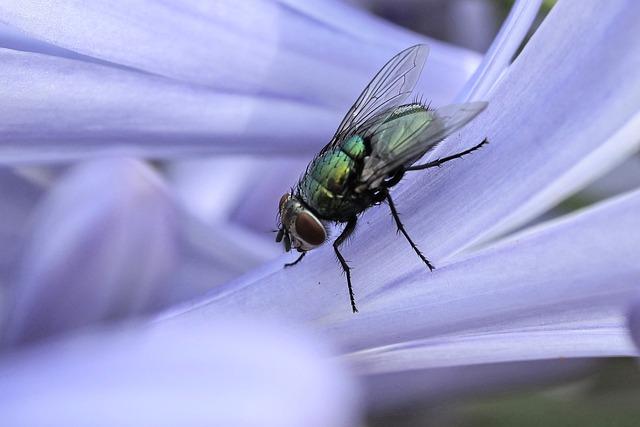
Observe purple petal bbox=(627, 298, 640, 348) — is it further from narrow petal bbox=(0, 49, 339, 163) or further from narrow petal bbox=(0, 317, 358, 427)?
narrow petal bbox=(0, 49, 339, 163)

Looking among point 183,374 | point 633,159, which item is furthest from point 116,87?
point 633,159

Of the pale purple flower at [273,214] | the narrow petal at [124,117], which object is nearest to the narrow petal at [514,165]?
the pale purple flower at [273,214]

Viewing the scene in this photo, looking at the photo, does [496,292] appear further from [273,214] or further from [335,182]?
[273,214]

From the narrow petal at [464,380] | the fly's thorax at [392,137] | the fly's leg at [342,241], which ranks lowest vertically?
→ the narrow petal at [464,380]

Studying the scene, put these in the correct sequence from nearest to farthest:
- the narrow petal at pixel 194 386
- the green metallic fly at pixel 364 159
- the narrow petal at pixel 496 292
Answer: the narrow petal at pixel 194 386 < the narrow petal at pixel 496 292 < the green metallic fly at pixel 364 159

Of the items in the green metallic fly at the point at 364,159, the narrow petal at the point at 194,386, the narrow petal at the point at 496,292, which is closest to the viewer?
the narrow petal at the point at 194,386

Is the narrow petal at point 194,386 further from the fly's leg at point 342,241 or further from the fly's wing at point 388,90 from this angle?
the fly's wing at point 388,90

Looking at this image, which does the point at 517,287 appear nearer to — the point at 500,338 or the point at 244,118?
the point at 500,338

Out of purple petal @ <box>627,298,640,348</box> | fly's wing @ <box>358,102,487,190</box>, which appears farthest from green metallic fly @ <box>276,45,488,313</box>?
purple petal @ <box>627,298,640,348</box>
